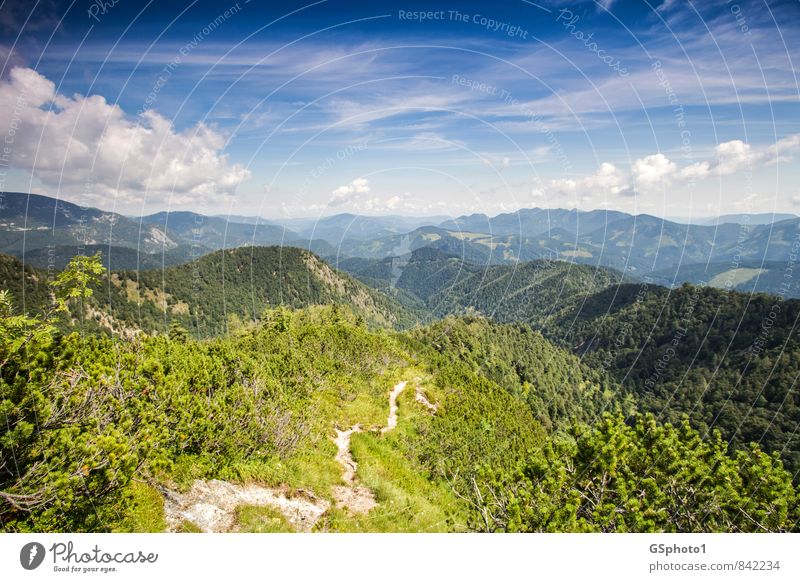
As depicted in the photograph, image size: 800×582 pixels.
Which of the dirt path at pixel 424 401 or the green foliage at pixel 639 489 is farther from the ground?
the green foliage at pixel 639 489

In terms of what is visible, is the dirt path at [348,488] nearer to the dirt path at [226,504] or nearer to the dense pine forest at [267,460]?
the dense pine forest at [267,460]

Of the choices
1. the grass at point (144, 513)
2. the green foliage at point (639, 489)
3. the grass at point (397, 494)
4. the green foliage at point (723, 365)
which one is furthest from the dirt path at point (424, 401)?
the green foliage at point (723, 365)

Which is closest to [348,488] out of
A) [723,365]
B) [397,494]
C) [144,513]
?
[397,494]

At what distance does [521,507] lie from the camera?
7832 millimetres

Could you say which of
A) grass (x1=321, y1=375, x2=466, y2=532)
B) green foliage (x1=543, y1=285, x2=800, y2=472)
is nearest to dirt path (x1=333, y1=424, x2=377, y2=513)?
grass (x1=321, y1=375, x2=466, y2=532)

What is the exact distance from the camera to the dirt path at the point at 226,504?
7.51 m

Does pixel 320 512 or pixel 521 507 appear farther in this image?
pixel 320 512

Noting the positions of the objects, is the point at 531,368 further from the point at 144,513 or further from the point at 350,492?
the point at 144,513

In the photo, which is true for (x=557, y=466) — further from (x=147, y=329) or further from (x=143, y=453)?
(x=147, y=329)

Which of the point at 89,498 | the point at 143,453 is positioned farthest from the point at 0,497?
the point at 143,453

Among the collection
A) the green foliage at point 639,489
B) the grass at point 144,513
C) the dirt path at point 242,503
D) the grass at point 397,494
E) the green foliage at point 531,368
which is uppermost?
the green foliage at point 639,489

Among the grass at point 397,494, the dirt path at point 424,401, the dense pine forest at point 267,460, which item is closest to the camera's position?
the dense pine forest at point 267,460

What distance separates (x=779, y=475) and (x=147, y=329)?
22705cm

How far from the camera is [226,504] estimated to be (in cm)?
828
